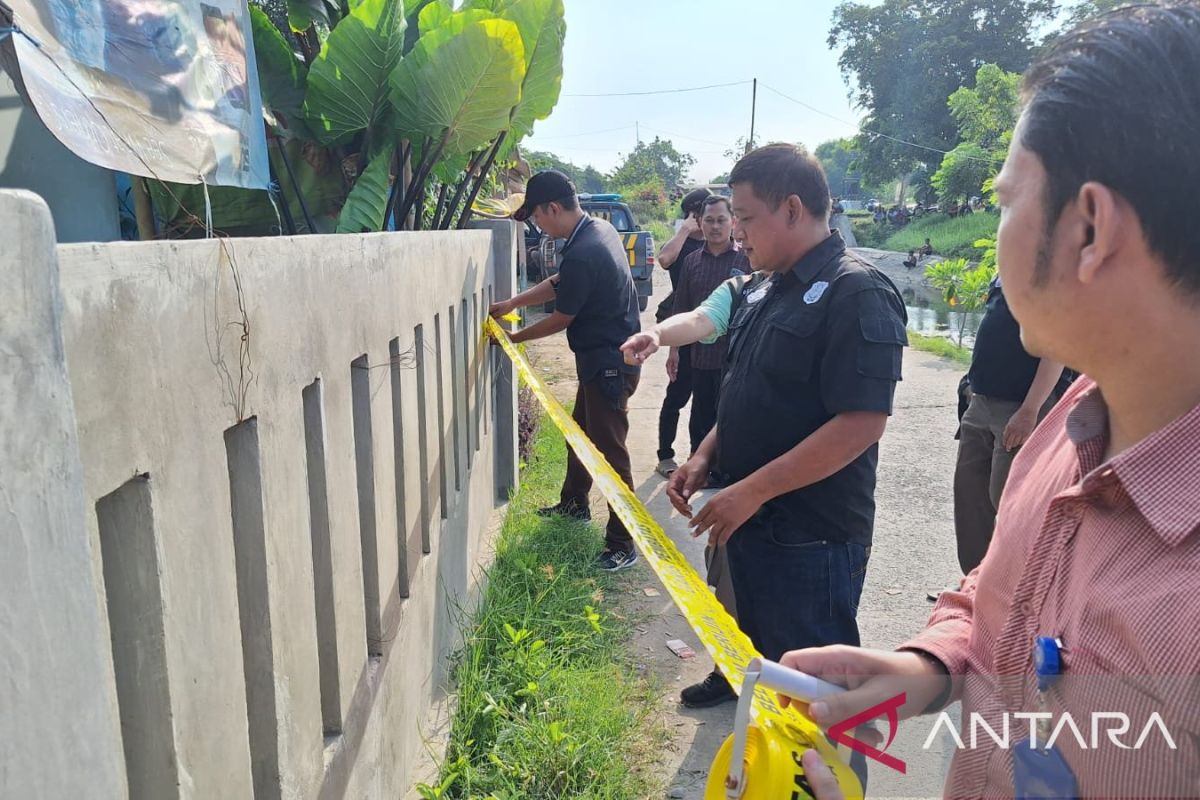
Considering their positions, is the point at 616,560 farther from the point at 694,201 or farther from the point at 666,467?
the point at 694,201

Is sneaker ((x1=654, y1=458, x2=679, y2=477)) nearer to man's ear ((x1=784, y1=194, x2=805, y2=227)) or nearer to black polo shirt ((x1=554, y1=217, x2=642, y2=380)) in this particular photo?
black polo shirt ((x1=554, y1=217, x2=642, y2=380))

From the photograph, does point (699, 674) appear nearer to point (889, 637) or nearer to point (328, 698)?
point (889, 637)

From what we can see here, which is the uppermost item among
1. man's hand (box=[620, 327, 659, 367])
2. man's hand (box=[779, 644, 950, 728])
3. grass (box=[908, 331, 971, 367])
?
man's hand (box=[620, 327, 659, 367])

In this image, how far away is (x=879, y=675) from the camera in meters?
1.35

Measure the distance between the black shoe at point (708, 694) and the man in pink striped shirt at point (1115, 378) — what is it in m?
2.44

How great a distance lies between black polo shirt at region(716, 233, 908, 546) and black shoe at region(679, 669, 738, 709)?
4.05 ft

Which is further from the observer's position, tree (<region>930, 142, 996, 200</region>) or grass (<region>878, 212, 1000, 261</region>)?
grass (<region>878, 212, 1000, 261</region>)

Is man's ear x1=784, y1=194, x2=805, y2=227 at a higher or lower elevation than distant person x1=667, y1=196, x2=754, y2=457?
higher

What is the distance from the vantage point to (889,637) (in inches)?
154

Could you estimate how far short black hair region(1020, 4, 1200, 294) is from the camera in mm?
880

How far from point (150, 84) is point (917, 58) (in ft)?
147

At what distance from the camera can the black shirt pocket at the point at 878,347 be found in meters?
2.26

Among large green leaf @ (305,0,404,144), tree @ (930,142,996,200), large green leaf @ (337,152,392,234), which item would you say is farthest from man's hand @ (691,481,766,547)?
tree @ (930,142,996,200)

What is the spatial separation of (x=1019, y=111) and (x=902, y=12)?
157 feet
